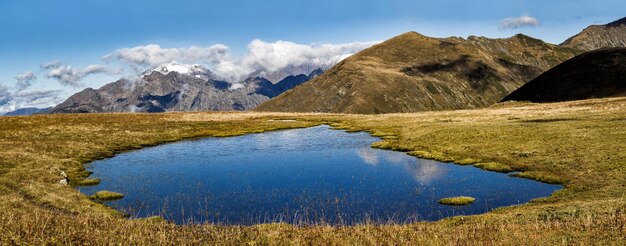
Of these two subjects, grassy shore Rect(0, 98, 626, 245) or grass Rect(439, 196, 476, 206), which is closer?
grassy shore Rect(0, 98, 626, 245)

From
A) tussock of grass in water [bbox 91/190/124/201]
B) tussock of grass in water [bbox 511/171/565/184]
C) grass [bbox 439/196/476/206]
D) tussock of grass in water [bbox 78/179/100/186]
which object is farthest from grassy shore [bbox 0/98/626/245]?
grass [bbox 439/196/476/206]

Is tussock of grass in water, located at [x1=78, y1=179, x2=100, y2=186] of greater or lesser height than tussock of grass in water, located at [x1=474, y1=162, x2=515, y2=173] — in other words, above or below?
above

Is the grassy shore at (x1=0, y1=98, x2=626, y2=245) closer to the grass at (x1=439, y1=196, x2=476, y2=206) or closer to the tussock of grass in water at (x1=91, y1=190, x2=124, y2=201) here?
the tussock of grass in water at (x1=91, y1=190, x2=124, y2=201)

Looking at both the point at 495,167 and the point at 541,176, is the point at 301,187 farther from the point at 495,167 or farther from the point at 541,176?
the point at 541,176

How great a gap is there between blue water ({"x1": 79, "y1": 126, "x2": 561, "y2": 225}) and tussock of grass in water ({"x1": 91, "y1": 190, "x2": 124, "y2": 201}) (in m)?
0.85

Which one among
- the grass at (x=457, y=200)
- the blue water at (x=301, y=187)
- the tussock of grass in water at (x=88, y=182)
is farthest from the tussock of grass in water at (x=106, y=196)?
the grass at (x=457, y=200)

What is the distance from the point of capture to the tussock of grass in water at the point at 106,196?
37.8 meters

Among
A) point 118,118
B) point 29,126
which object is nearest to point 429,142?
point 29,126

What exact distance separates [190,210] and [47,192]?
1270cm

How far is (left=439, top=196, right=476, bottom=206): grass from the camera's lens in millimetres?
33688

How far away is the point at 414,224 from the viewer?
24078mm

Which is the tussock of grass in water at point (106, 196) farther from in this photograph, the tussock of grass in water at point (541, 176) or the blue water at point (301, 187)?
the tussock of grass in water at point (541, 176)

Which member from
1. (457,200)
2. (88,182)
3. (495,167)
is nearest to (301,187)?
(457,200)

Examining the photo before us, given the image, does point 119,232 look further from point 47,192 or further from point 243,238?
point 47,192
